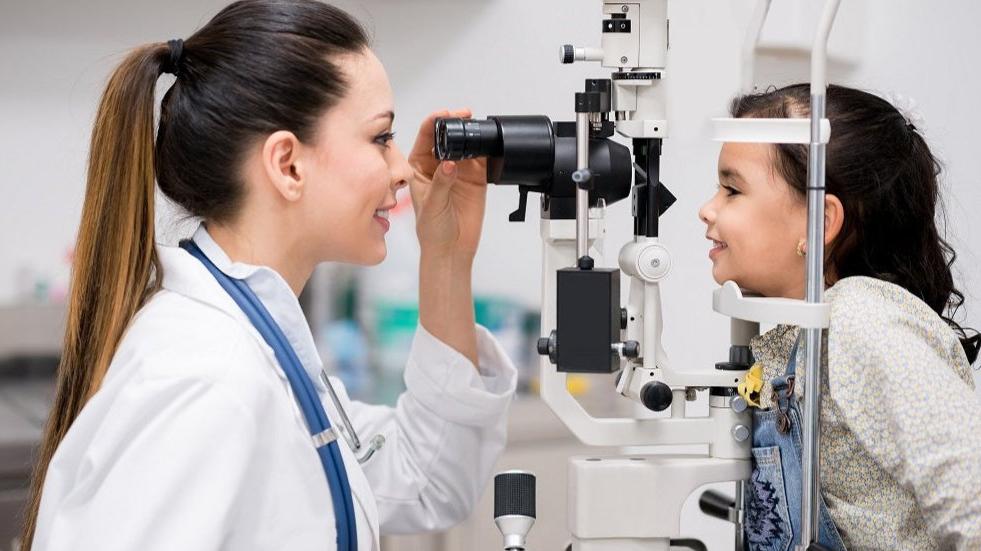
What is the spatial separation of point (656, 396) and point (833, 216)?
1.04 ft

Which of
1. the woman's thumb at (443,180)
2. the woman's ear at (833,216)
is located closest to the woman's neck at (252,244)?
the woman's thumb at (443,180)

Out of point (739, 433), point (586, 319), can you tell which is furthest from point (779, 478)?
point (586, 319)

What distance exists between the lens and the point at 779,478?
1172 millimetres

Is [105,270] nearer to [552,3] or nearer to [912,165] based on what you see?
[912,165]

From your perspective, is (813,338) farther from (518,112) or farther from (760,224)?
(518,112)

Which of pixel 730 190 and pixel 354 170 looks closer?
pixel 354 170

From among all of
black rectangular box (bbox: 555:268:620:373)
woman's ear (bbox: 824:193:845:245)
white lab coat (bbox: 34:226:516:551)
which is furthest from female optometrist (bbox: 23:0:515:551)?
woman's ear (bbox: 824:193:845:245)

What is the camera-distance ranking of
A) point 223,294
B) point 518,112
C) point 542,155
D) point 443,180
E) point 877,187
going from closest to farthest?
point 223,294, point 542,155, point 877,187, point 443,180, point 518,112

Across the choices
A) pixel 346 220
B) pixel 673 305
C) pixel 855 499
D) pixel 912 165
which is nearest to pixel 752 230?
pixel 912 165

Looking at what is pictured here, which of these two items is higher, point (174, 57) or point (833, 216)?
point (174, 57)

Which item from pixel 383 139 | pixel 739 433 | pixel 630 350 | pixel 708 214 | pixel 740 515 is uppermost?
pixel 383 139

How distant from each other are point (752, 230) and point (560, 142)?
27cm

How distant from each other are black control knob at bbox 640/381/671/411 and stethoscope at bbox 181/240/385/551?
322 mm

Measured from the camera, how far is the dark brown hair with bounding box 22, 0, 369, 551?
3.62 ft
